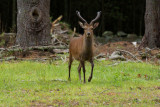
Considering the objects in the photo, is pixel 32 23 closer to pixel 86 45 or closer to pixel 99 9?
pixel 86 45

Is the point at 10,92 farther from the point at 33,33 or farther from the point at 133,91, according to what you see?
the point at 33,33

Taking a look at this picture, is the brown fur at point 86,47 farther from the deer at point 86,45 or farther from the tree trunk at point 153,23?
the tree trunk at point 153,23

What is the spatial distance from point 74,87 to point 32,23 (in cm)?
680

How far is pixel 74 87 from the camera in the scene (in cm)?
849

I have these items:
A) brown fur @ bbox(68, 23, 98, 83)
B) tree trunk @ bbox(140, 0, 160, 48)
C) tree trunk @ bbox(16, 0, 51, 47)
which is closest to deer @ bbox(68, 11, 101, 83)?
brown fur @ bbox(68, 23, 98, 83)

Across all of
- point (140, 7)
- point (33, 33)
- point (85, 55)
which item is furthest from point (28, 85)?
point (140, 7)

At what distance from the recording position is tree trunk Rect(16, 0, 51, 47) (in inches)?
579

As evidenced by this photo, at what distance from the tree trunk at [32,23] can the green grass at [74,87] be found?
2802 mm

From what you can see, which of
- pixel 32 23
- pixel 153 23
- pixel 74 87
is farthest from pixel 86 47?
pixel 153 23

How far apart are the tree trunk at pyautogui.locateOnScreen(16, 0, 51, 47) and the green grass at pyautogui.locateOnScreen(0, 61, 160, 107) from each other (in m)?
2.80

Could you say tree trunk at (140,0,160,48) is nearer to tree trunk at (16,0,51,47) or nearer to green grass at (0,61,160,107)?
green grass at (0,61,160,107)

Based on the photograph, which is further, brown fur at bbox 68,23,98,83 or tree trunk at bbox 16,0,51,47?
tree trunk at bbox 16,0,51,47

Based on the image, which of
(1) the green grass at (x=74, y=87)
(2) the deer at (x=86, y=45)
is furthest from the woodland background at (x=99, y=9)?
(2) the deer at (x=86, y=45)

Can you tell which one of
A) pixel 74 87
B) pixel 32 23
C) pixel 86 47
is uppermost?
pixel 32 23
